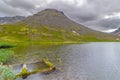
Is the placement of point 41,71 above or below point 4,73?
below

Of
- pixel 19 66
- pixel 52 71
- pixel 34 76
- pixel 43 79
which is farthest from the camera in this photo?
pixel 19 66

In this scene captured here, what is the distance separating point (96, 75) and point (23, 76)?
51.8 ft

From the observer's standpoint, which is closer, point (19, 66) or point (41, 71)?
point (41, 71)

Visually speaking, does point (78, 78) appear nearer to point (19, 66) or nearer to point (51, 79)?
point (51, 79)

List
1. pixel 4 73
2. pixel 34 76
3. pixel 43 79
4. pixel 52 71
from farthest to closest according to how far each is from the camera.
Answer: pixel 52 71 < pixel 34 76 < pixel 43 79 < pixel 4 73

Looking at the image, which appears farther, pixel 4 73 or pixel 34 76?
pixel 34 76

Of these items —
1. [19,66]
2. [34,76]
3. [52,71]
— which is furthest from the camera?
[19,66]

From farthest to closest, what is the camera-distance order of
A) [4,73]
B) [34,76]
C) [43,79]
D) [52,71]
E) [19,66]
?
[19,66]
[52,71]
[34,76]
[43,79]
[4,73]

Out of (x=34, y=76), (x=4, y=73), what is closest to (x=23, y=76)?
(x=34, y=76)

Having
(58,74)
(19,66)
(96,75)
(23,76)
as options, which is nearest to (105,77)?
(96,75)

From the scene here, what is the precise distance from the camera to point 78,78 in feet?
132

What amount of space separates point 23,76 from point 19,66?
15766mm

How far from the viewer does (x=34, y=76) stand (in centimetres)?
4247

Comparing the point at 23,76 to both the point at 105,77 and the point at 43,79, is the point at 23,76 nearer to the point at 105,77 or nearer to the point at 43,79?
the point at 43,79
